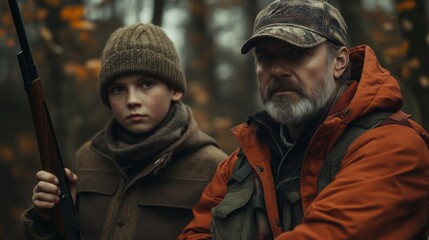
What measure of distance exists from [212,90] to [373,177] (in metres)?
14.8

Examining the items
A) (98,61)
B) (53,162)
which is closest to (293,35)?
(53,162)

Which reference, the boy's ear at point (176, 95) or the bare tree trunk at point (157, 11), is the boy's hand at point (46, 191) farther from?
the bare tree trunk at point (157, 11)

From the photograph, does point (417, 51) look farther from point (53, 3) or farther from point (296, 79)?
point (53, 3)

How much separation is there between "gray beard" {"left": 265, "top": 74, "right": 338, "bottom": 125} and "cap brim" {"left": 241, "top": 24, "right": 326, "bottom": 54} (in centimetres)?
24

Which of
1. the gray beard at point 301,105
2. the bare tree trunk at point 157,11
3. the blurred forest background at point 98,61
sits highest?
the gray beard at point 301,105

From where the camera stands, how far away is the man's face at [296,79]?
11.3 feet

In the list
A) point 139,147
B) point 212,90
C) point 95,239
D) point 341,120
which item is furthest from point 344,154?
point 212,90

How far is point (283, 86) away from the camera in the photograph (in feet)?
11.4

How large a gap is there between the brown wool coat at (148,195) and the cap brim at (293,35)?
1227 millimetres

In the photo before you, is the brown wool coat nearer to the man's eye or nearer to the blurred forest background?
the man's eye

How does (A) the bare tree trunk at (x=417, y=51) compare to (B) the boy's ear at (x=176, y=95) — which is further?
(A) the bare tree trunk at (x=417, y=51)

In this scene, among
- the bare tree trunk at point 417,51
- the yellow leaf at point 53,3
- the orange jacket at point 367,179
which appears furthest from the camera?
the yellow leaf at point 53,3

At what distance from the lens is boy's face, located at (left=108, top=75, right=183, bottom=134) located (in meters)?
4.25

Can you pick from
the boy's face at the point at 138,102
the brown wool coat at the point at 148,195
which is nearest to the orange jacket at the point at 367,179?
the brown wool coat at the point at 148,195
